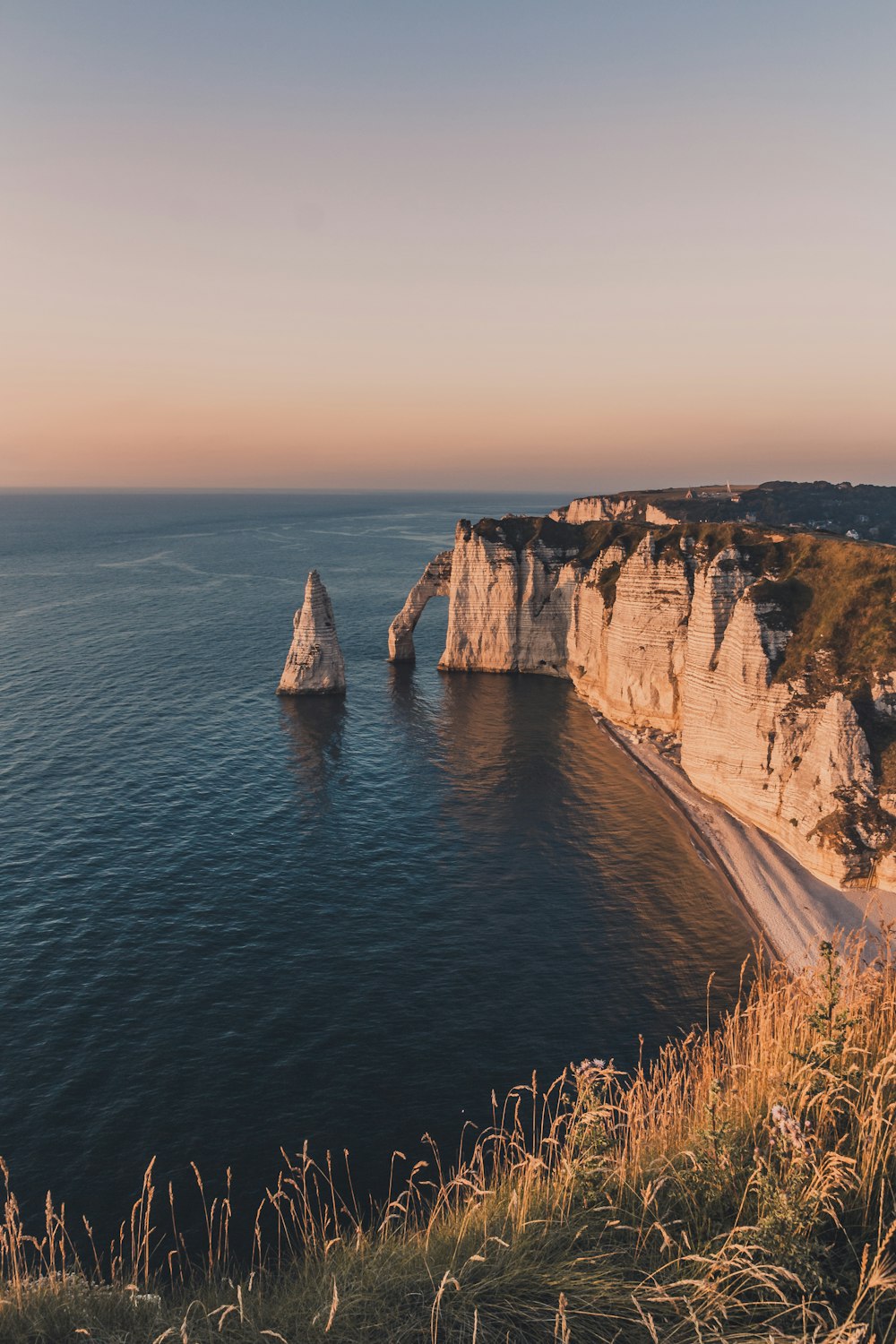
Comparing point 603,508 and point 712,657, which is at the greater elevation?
point 603,508

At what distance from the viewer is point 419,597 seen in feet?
323

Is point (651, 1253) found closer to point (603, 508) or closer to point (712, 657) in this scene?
point (712, 657)

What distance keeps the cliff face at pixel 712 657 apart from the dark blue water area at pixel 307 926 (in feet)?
21.8

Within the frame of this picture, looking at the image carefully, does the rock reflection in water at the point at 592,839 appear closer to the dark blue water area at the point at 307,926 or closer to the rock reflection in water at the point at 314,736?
the dark blue water area at the point at 307,926

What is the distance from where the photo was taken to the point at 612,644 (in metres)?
78.0

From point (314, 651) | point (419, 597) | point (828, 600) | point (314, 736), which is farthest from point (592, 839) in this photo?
point (419, 597)

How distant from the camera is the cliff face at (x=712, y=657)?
45406 millimetres

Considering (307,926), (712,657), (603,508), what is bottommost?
(307,926)

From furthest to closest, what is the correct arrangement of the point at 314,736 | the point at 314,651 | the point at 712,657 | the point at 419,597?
the point at 419,597
the point at 314,651
the point at 314,736
the point at 712,657

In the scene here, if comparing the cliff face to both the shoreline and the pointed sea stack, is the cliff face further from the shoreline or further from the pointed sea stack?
the pointed sea stack

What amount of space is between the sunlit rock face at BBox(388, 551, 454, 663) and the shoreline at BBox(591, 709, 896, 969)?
1925 inches

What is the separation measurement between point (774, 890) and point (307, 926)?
95.7 feet

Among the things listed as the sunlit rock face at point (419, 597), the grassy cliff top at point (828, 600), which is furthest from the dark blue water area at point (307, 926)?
the sunlit rock face at point (419, 597)

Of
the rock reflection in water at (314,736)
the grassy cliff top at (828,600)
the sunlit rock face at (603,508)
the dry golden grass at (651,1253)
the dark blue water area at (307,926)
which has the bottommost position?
the dark blue water area at (307,926)
